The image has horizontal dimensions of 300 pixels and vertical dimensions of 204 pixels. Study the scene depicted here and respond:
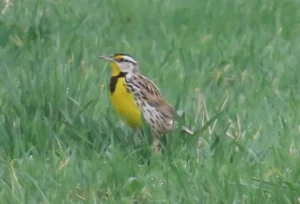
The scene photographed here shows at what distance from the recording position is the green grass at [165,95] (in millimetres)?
5184

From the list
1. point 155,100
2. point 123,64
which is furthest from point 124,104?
point 123,64

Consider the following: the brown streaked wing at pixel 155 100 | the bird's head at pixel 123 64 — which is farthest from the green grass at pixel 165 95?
the bird's head at pixel 123 64

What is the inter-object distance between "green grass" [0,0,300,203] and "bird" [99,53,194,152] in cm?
10

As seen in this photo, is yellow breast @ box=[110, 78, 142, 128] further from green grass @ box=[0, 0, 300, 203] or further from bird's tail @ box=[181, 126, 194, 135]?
bird's tail @ box=[181, 126, 194, 135]

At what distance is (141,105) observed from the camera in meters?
6.09

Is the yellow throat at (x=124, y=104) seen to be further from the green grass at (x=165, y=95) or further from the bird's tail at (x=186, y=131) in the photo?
the bird's tail at (x=186, y=131)

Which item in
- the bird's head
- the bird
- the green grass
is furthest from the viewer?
the bird's head

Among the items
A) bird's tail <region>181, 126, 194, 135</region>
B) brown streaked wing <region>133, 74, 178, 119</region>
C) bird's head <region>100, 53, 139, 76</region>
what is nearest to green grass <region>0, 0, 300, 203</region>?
bird's tail <region>181, 126, 194, 135</region>

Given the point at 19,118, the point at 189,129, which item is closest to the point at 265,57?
the point at 189,129

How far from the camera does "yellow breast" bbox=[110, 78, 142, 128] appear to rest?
237 inches

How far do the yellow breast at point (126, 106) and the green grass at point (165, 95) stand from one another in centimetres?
7

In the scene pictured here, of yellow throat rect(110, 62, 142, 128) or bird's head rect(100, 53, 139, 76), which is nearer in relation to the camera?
yellow throat rect(110, 62, 142, 128)

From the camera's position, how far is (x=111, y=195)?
5.09 m

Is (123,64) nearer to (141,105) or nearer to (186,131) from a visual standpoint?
(141,105)
